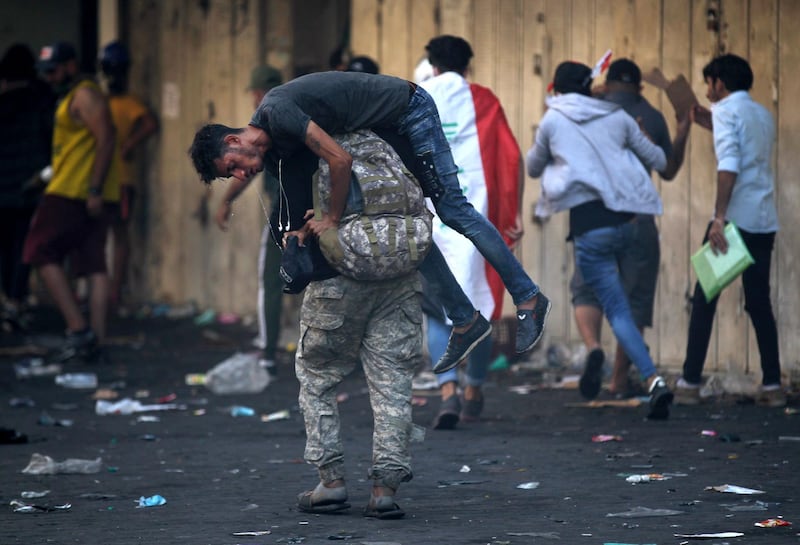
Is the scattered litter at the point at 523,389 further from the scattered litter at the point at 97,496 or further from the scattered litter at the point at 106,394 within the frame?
the scattered litter at the point at 97,496

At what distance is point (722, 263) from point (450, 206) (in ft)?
8.90

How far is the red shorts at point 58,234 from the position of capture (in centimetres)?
1134

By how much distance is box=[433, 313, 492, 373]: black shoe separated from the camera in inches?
248

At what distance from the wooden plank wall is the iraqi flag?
191 centimetres

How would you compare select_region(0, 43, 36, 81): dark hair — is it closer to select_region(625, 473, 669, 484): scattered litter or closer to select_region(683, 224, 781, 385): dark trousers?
select_region(683, 224, 781, 385): dark trousers

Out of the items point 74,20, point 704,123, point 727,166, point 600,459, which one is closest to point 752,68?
point 704,123

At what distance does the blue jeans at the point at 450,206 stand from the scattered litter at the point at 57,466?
1.94 m

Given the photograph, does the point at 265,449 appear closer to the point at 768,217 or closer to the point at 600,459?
the point at 600,459

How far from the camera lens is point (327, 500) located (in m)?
5.89

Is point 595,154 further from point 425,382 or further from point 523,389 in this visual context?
point 425,382

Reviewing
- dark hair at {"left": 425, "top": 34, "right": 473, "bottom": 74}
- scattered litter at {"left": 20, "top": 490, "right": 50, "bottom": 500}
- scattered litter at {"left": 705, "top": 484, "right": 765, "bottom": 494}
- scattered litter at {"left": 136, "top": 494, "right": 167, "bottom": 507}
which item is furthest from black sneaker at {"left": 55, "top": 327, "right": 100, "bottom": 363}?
scattered litter at {"left": 705, "top": 484, "right": 765, "bottom": 494}

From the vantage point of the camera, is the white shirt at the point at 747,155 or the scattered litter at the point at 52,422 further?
the scattered litter at the point at 52,422

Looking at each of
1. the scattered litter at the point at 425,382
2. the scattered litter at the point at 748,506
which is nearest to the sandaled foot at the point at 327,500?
the scattered litter at the point at 748,506

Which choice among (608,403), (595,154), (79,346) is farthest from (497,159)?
(79,346)
